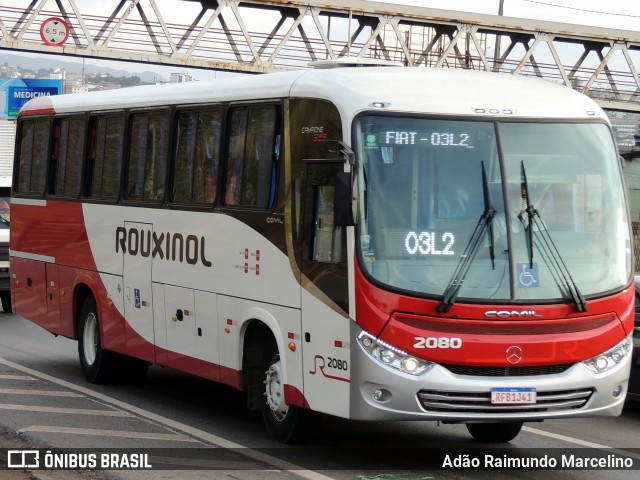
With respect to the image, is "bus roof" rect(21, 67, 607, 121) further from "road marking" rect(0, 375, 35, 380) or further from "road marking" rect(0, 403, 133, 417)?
"road marking" rect(0, 375, 35, 380)

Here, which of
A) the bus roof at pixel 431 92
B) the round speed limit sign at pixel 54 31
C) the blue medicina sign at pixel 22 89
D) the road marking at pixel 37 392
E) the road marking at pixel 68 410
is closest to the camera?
the bus roof at pixel 431 92

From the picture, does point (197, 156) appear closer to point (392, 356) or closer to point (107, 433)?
point (107, 433)

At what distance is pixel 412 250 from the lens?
33.6 ft

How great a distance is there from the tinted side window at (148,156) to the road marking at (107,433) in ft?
8.83

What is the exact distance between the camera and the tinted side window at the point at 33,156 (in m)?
17.2

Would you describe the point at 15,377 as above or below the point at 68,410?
below

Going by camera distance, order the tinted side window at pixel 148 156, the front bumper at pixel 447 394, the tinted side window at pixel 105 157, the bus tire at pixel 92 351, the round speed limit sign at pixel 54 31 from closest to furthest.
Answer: the front bumper at pixel 447 394 < the tinted side window at pixel 148 156 < the tinted side window at pixel 105 157 < the bus tire at pixel 92 351 < the round speed limit sign at pixel 54 31

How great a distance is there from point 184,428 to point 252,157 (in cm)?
243

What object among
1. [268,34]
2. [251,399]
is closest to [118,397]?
[251,399]

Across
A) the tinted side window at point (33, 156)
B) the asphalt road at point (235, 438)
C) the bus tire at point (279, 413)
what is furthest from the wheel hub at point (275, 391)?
the tinted side window at point (33, 156)

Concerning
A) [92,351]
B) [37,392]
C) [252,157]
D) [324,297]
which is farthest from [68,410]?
[324,297]

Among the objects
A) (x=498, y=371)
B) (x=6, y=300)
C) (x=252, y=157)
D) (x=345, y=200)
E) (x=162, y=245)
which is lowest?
(x=6, y=300)

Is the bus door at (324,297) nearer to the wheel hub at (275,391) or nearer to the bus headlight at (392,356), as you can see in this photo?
the bus headlight at (392,356)

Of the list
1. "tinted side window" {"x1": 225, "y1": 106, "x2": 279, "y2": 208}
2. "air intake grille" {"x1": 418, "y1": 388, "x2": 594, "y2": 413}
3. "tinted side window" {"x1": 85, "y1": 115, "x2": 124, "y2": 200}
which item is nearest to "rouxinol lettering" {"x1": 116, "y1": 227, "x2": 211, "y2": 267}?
"tinted side window" {"x1": 85, "y1": 115, "x2": 124, "y2": 200}
